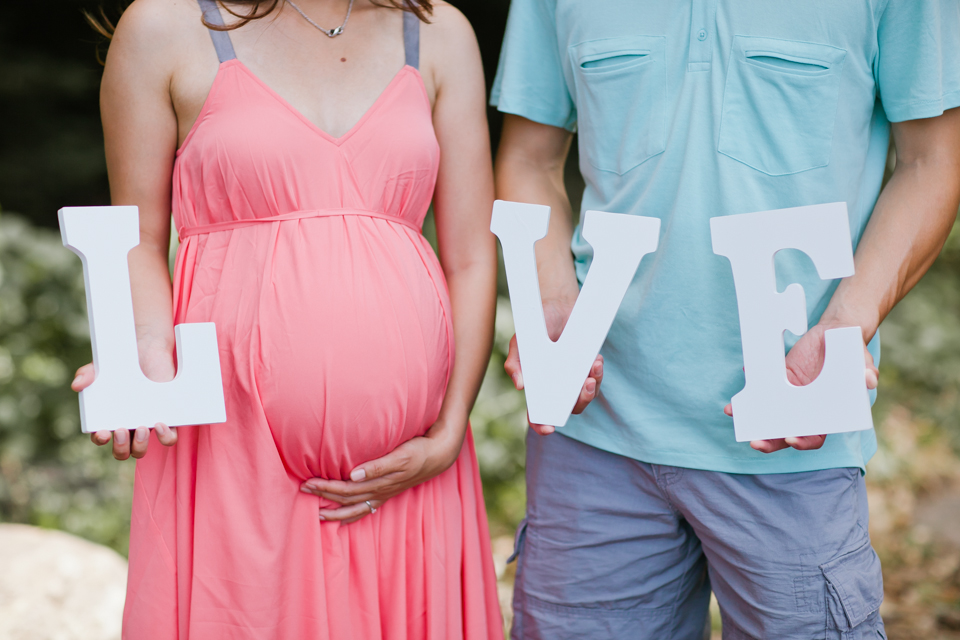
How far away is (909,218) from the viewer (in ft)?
4.42

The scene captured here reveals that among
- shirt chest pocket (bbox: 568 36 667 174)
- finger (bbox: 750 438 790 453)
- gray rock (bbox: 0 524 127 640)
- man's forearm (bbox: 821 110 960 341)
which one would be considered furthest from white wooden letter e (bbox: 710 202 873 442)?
gray rock (bbox: 0 524 127 640)

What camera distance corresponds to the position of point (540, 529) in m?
1.61

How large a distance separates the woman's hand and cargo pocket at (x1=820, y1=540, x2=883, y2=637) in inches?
43.4

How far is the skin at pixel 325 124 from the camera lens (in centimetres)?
134

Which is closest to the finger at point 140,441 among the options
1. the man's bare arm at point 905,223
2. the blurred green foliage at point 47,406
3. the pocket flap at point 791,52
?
the man's bare arm at point 905,223

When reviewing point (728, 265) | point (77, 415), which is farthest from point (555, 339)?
point (77, 415)

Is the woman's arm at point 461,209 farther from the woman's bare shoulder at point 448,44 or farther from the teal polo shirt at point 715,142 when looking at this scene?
the teal polo shirt at point 715,142

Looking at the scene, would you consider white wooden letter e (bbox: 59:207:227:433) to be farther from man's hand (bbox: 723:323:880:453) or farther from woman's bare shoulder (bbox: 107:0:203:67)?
man's hand (bbox: 723:323:880:453)

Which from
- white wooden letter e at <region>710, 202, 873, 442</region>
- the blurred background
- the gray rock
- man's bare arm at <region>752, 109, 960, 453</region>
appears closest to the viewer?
white wooden letter e at <region>710, 202, 873, 442</region>

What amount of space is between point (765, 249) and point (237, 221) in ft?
2.87

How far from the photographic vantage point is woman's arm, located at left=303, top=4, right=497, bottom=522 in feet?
4.97

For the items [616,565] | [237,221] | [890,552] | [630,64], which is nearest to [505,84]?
[630,64]

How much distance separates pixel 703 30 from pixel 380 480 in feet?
3.13

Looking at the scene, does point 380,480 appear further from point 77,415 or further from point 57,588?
point 77,415
